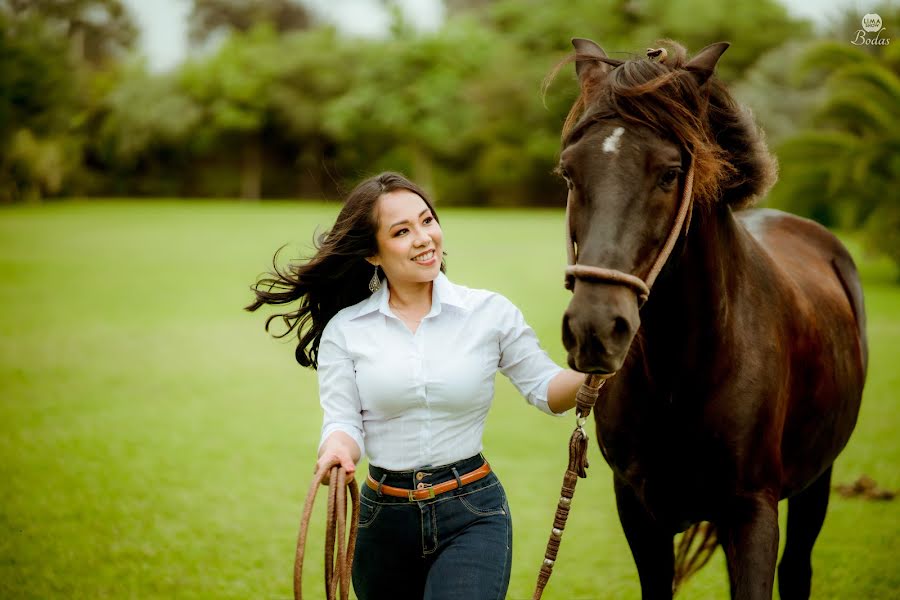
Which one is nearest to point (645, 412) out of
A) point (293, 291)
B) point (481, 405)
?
point (481, 405)

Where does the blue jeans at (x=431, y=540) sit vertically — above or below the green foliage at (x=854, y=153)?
below

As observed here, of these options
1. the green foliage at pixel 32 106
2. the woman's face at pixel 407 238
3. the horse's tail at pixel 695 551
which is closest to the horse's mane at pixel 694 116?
the woman's face at pixel 407 238

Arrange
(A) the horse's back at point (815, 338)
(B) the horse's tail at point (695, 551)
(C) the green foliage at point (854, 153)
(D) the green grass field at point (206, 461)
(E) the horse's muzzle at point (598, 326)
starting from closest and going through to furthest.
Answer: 1. (E) the horse's muzzle at point (598, 326)
2. (A) the horse's back at point (815, 338)
3. (B) the horse's tail at point (695, 551)
4. (D) the green grass field at point (206, 461)
5. (C) the green foliage at point (854, 153)

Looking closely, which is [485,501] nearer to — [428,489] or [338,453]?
[428,489]

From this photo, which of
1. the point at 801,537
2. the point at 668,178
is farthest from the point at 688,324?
the point at 801,537

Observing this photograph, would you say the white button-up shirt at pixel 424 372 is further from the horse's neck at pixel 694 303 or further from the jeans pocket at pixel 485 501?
the horse's neck at pixel 694 303

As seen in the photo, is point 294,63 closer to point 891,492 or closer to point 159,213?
point 159,213

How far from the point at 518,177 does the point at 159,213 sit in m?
16.0

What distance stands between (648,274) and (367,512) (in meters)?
1.09

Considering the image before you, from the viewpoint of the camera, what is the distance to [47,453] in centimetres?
588

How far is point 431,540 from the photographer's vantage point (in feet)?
7.13

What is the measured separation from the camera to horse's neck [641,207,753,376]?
208 cm

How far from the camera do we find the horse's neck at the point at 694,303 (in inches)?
81.9

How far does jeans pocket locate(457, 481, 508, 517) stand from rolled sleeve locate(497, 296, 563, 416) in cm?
30
